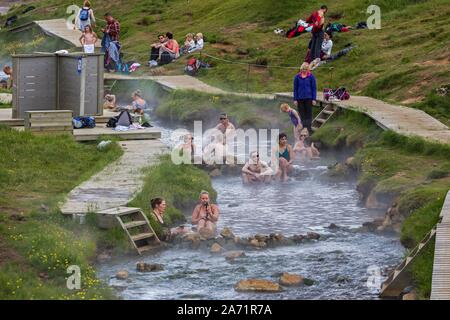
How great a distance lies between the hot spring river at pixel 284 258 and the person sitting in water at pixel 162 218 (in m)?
0.61

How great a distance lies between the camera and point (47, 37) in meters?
51.7

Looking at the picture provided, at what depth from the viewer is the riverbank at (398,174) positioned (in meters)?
21.1

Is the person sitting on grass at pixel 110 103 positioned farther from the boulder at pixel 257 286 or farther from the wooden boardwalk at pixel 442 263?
the wooden boardwalk at pixel 442 263

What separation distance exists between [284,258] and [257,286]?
200cm

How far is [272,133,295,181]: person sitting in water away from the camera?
95.3ft

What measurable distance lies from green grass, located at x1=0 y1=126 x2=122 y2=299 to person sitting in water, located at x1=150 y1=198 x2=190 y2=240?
4.98ft

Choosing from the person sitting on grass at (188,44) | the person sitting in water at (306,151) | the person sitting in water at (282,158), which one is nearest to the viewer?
the person sitting in water at (282,158)

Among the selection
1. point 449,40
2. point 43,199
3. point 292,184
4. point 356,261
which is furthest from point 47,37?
point 356,261

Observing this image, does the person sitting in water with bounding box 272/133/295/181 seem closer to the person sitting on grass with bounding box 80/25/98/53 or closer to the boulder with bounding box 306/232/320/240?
the boulder with bounding box 306/232/320/240

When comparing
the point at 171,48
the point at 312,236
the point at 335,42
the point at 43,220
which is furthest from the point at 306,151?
the point at 171,48

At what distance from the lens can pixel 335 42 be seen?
3978cm

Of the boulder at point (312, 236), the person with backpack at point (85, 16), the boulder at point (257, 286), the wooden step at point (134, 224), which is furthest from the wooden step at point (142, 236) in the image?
the person with backpack at point (85, 16)

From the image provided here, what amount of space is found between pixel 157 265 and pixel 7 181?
5201mm

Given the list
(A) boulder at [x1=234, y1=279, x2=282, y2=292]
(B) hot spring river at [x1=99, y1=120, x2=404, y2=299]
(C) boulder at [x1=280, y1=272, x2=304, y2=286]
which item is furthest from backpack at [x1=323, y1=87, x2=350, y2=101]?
(A) boulder at [x1=234, y1=279, x2=282, y2=292]
